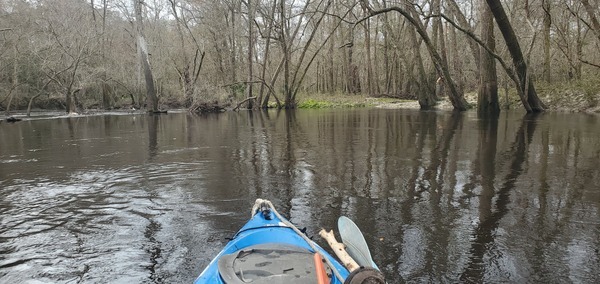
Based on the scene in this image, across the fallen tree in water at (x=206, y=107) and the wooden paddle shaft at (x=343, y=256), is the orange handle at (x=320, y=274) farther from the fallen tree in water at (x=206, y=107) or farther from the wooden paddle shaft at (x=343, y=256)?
the fallen tree in water at (x=206, y=107)

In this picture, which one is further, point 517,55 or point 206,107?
point 206,107

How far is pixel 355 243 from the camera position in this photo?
3090mm

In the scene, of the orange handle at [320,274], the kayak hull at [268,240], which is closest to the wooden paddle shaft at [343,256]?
the kayak hull at [268,240]

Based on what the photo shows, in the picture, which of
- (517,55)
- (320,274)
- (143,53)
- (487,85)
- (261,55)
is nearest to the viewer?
(320,274)

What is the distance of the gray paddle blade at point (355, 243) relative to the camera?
2.90m

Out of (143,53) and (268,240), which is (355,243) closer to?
(268,240)

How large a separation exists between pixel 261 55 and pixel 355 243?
39.8m

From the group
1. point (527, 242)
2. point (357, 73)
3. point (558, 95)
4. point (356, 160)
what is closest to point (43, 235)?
point (527, 242)

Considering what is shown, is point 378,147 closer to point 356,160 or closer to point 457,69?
point 356,160

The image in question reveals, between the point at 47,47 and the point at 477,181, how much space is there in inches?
1112

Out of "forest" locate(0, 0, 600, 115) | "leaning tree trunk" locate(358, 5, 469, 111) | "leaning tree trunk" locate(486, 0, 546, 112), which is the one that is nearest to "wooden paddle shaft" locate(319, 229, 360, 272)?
"leaning tree trunk" locate(486, 0, 546, 112)

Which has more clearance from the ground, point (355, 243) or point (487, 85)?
point (487, 85)

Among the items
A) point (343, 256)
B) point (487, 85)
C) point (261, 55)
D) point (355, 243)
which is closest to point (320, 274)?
point (343, 256)

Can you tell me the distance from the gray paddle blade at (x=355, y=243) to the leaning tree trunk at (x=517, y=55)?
12.7 metres
